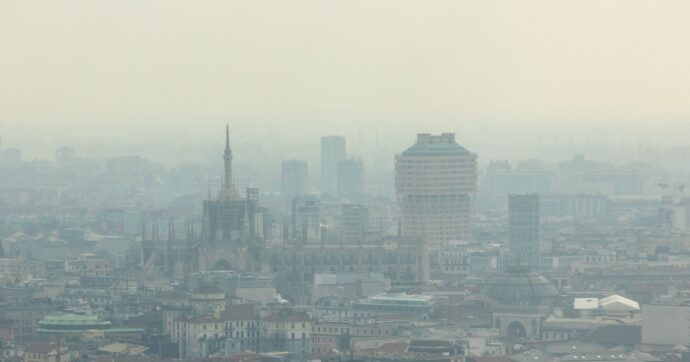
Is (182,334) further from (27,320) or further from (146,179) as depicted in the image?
(146,179)

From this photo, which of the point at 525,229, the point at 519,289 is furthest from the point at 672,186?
the point at 519,289

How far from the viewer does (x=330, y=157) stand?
534 ft

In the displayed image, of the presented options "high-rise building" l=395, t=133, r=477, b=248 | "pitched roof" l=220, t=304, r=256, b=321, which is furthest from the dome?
"high-rise building" l=395, t=133, r=477, b=248

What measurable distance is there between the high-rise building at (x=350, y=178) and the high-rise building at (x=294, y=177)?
1657 mm

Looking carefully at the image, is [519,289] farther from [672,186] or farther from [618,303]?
[672,186]

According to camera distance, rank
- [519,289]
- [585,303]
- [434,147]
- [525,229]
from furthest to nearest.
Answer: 1. [434,147]
2. [525,229]
3. [519,289]
4. [585,303]

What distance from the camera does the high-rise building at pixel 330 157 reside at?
15888cm

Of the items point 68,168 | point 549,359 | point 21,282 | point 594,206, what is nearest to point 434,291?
point 21,282

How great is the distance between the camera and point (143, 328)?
7138 cm

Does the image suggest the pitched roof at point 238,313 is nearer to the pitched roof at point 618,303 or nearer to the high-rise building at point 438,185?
the pitched roof at point 618,303

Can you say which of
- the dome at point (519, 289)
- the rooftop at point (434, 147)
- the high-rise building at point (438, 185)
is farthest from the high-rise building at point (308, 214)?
the dome at point (519, 289)

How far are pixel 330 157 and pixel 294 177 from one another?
10805 mm

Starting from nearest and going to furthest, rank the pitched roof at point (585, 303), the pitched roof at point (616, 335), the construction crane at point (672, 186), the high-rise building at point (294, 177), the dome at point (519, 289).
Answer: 1. the pitched roof at point (616, 335)
2. the pitched roof at point (585, 303)
3. the dome at point (519, 289)
4. the construction crane at point (672, 186)
5. the high-rise building at point (294, 177)

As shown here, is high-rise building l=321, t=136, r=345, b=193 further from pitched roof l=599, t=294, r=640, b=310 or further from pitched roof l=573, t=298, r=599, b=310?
pitched roof l=599, t=294, r=640, b=310
